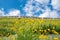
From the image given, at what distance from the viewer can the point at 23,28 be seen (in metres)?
3.78

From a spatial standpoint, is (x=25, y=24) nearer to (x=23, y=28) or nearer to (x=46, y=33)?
(x=23, y=28)

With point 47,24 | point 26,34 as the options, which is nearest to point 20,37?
point 26,34

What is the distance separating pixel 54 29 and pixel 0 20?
53.3 inches

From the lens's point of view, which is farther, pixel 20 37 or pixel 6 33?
pixel 6 33

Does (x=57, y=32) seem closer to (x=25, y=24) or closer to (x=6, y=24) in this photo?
(x=6, y=24)

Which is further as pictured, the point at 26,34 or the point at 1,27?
the point at 1,27

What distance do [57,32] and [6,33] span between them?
1259mm

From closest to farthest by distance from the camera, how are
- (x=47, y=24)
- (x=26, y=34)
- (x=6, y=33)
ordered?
(x=26, y=34) → (x=6, y=33) → (x=47, y=24)

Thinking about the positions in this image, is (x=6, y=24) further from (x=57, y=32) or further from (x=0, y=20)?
(x=57, y=32)

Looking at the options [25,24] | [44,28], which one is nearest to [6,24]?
[44,28]

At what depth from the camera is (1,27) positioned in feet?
20.3

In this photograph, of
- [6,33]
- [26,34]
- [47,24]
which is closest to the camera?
[26,34]

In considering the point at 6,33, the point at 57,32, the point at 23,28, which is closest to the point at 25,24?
the point at 23,28

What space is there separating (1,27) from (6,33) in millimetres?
329
